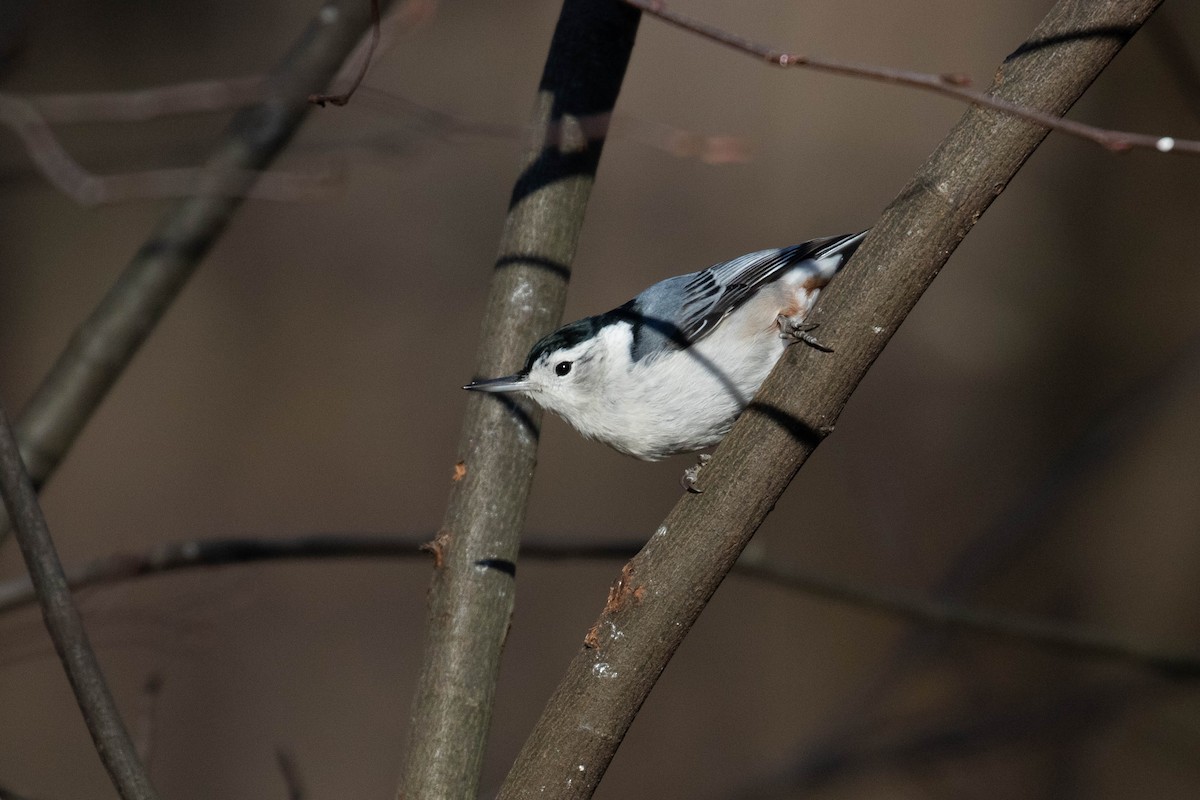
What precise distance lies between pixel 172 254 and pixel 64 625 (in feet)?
3.61

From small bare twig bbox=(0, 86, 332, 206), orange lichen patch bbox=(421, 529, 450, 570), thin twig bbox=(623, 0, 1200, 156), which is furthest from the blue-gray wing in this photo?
thin twig bbox=(623, 0, 1200, 156)

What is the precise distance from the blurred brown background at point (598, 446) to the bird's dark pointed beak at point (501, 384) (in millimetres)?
2693

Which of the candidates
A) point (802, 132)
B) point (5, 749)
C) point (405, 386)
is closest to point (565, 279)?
point (405, 386)

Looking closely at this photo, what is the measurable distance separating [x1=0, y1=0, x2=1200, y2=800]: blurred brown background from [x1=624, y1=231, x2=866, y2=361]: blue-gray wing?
225 centimetres

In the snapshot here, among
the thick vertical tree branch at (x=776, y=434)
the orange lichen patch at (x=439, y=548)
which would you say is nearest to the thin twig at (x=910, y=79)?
the thick vertical tree branch at (x=776, y=434)

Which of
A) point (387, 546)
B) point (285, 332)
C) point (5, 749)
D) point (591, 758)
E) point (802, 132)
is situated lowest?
point (591, 758)

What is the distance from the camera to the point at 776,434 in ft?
4.39

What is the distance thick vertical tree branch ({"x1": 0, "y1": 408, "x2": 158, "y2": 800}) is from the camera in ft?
4.16

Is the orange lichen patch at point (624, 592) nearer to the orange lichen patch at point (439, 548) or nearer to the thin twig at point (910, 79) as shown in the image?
the orange lichen patch at point (439, 548)

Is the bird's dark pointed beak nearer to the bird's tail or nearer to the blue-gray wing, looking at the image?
the blue-gray wing

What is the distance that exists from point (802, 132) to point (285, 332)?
2.75m

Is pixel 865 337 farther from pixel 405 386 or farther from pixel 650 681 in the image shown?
pixel 405 386

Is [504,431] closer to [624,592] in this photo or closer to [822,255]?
[624,592]

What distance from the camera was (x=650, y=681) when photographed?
1.36 meters
